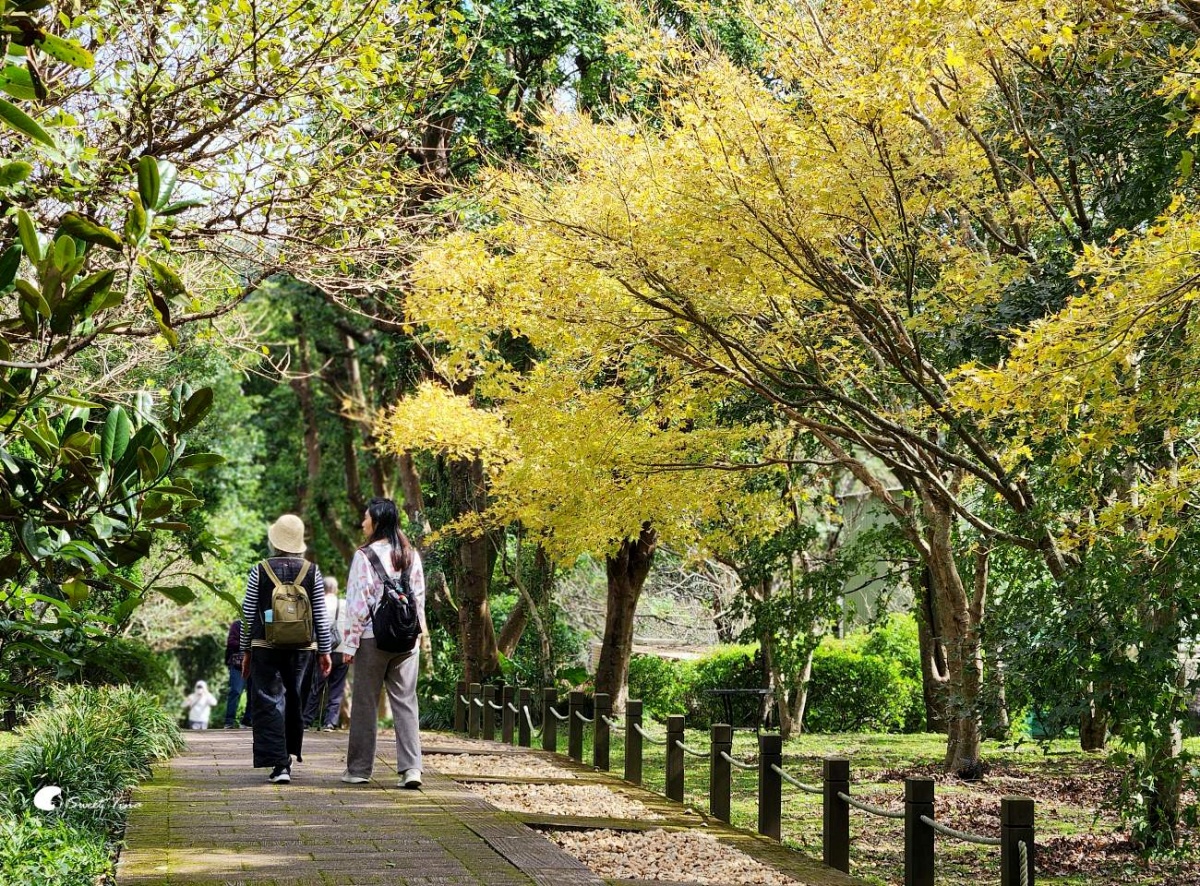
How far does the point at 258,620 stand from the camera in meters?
8.77

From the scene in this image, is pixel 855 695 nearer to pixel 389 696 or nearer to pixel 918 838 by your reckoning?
pixel 389 696

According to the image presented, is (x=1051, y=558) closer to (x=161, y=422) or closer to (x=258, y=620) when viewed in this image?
A: (x=258, y=620)

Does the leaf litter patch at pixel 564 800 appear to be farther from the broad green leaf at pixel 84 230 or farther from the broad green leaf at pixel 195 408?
the broad green leaf at pixel 84 230

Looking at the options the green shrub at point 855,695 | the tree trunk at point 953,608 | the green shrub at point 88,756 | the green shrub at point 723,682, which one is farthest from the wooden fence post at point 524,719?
the green shrub at point 855,695

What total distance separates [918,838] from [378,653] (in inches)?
152

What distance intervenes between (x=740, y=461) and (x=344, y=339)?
15.2 meters

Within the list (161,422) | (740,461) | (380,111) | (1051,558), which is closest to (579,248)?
(380,111)

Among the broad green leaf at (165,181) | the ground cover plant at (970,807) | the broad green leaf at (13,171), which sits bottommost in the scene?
the ground cover plant at (970,807)

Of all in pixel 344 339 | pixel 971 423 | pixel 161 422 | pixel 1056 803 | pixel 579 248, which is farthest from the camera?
pixel 344 339

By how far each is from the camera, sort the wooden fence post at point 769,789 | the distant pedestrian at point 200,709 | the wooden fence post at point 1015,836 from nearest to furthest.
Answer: the wooden fence post at point 1015,836 → the wooden fence post at point 769,789 → the distant pedestrian at point 200,709

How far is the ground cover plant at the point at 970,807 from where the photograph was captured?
9055mm

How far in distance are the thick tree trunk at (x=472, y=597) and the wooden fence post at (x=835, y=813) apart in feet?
41.8

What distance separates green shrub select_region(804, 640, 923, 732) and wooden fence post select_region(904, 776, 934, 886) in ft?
54.3

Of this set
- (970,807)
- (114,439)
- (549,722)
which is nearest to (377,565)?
(549,722)
